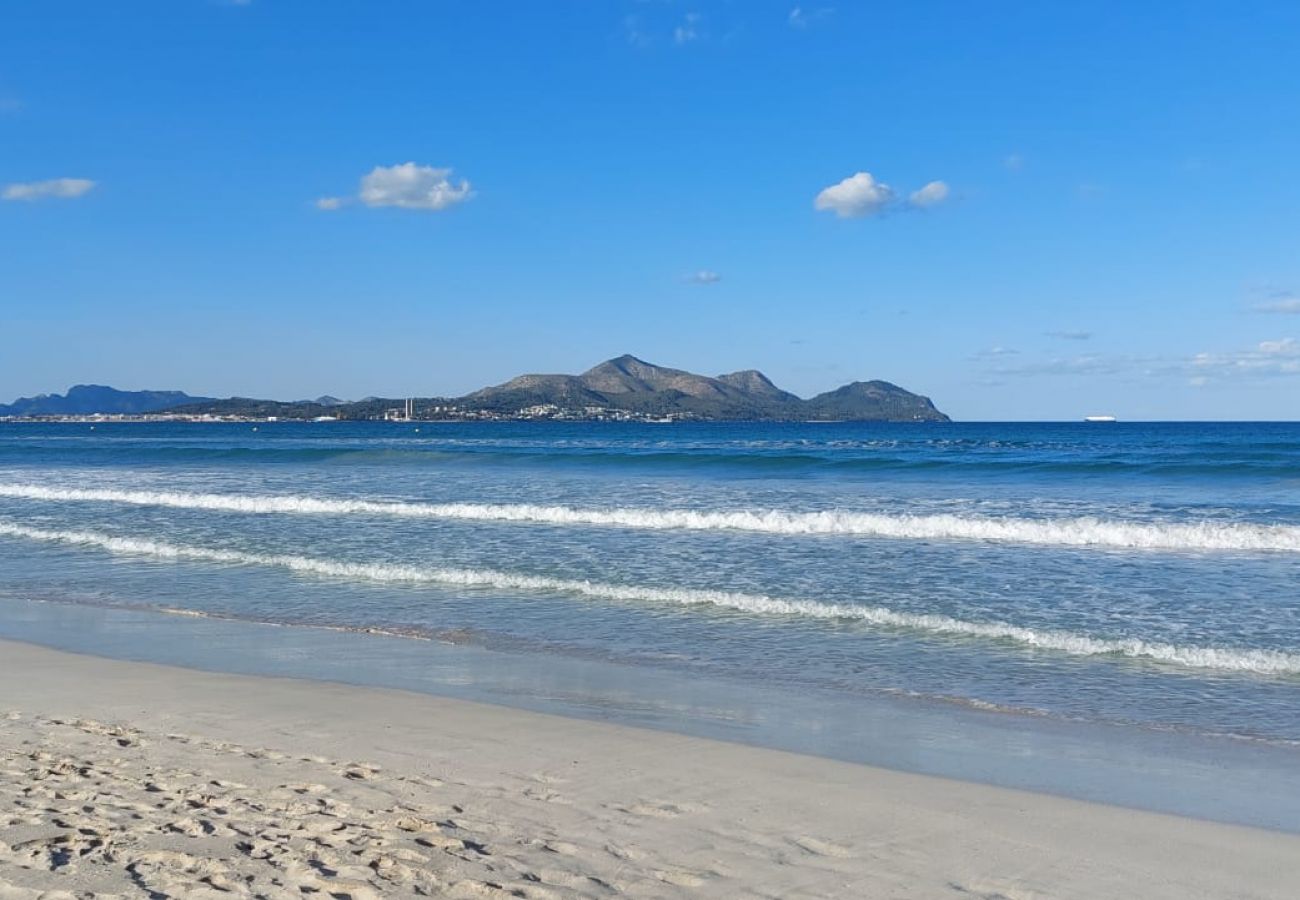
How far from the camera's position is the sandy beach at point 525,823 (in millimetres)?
4902

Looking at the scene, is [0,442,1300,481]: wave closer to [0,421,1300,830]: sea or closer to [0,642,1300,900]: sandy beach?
[0,421,1300,830]: sea

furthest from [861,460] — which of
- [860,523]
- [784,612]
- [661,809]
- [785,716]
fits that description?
[661,809]

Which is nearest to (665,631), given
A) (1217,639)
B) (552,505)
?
(1217,639)

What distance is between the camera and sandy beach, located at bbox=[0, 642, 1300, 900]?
16.1 feet

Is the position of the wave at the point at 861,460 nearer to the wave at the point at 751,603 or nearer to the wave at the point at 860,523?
the wave at the point at 860,523

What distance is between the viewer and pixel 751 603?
13.3m

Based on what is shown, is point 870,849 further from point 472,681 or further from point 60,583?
point 60,583

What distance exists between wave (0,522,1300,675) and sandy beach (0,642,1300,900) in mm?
4786

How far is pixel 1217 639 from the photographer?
432 inches

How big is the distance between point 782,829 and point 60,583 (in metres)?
13.6

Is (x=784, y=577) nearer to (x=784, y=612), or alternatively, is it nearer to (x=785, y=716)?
(x=784, y=612)

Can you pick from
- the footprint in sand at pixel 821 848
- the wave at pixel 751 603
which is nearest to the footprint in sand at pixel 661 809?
the footprint in sand at pixel 821 848

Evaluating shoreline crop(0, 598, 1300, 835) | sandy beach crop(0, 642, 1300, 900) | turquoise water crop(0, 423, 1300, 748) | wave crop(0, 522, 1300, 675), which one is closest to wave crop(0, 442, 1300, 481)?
turquoise water crop(0, 423, 1300, 748)

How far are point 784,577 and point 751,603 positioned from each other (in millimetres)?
2121
